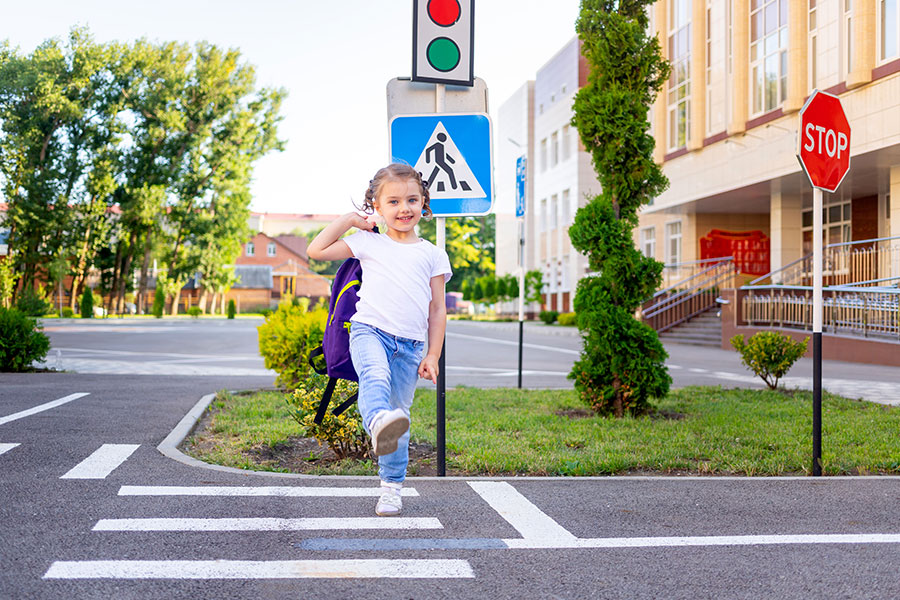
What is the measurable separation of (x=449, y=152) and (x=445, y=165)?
0.09m

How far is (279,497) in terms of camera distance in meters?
5.10

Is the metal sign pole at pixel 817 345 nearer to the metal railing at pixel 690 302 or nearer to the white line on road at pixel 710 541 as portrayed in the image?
the white line on road at pixel 710 541

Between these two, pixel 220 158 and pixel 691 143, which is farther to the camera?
pixel 220 158

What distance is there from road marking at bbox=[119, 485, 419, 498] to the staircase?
20.8 metres

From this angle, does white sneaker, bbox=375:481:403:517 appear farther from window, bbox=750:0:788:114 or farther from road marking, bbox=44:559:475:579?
window, bbox=750:0:788:114

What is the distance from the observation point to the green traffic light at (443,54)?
18.9 feet

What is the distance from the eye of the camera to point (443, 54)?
579 centimetres

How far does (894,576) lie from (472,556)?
5.75ft

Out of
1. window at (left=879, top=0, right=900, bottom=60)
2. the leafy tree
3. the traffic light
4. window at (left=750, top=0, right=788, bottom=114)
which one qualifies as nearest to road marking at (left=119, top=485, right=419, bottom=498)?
the traffic light

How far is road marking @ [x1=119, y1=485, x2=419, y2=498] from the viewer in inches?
203

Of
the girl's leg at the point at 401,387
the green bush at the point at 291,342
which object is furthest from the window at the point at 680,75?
the girl's leg at the point at 401,387

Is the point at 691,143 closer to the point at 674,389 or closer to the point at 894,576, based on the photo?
the point at 674,389

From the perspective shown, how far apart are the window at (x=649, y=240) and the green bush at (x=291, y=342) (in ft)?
94.8

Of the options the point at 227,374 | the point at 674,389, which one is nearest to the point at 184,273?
the point at 227,374
